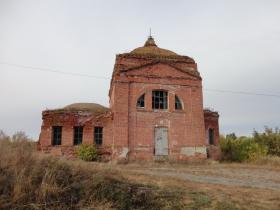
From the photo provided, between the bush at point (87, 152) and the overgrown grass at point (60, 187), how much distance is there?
14.5 metres

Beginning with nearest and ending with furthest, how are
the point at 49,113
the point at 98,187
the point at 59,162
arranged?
the point at 98,187, the point at 59,162, the point at 49,113

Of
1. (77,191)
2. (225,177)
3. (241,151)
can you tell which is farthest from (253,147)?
(77,191)

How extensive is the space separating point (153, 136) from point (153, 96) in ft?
9.87

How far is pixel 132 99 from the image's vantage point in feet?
79.0

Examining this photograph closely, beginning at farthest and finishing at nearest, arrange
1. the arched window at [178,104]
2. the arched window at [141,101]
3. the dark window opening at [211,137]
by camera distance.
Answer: the dark window opening at [211,137]
the arched window at [178,104]
the arched window at [141,101]

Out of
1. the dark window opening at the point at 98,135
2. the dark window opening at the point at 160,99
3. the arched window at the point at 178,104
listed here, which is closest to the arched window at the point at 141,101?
the dark window opening at the point at 160,99

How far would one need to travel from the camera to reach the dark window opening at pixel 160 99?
24.7m

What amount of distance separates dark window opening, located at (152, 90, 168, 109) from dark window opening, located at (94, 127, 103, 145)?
14.4 ft

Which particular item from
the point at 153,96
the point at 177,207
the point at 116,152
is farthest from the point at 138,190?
the point at 153,96

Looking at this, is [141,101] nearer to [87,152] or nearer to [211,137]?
[87,152]

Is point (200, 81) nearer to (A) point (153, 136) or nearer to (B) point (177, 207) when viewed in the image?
(A) point (153, 136)

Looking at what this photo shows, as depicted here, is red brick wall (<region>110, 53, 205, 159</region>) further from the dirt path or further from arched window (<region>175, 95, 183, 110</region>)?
the dirt path

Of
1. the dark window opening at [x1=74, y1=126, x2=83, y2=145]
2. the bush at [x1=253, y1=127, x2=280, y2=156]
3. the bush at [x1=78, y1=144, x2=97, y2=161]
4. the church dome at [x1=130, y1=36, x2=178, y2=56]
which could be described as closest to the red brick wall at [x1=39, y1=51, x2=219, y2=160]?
the dark window opening at [x1=74, y1=126, x2=83, y2=145]

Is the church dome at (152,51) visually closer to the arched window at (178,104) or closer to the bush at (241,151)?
the arched window at (178,104)
